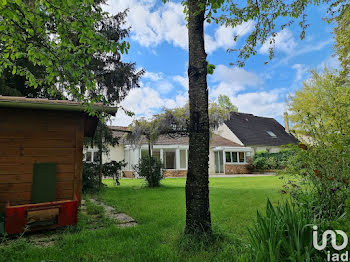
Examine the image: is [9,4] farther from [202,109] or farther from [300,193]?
[300,193]

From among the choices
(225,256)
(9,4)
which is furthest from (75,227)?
(9,4)

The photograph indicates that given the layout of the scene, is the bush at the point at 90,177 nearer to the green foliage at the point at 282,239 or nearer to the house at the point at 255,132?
the green foliage at the point at 282,239

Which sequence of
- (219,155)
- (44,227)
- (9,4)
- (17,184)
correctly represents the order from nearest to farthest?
(9,4), (44,227), (17,184), (219,155)

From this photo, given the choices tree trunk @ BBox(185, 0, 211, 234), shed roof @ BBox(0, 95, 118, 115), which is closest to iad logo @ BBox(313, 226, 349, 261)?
tree trunk @ BBox(185, 0, 211, 234)

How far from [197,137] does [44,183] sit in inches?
143

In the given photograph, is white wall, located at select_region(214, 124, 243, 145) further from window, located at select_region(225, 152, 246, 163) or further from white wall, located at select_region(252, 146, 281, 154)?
white wall, located at select_region(252, 146, 281, 154)

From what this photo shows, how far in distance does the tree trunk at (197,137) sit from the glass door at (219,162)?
71.0 ft

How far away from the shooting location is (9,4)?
10.7ft

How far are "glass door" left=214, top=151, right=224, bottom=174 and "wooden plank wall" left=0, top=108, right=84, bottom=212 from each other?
817 inches

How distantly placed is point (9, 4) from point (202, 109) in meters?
3.23

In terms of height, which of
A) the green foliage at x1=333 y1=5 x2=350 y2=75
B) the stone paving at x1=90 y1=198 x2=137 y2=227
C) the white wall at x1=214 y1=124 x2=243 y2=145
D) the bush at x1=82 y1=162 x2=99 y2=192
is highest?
the green foliage at x1=333 y1=5 x2=350 y2=75

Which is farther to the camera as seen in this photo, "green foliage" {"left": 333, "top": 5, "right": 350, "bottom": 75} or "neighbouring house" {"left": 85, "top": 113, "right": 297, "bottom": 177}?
"neighbouring house" {"left": 85, "top": 113, "right": 297, "bottom": 177}

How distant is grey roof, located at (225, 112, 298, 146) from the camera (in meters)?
26.6

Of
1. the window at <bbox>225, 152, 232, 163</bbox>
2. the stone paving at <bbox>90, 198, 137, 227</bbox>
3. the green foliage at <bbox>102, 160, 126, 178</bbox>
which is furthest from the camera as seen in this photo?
the window at <bbox>225, 152, 232, 163</bbox>
